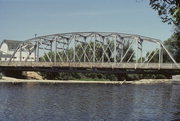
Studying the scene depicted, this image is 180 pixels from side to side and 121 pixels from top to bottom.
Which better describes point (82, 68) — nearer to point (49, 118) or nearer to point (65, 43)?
point (65, 43)

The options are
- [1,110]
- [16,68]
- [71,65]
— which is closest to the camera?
[1,110]

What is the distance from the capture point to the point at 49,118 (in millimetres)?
35750

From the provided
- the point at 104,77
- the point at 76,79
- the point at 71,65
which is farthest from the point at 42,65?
the point at 104,77

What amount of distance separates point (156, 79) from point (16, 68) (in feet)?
170

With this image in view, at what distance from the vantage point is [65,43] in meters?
140

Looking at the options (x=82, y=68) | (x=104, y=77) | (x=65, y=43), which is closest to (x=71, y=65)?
(x=82, y=68)

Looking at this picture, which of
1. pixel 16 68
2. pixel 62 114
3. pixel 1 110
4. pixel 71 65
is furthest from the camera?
pixel 16 68

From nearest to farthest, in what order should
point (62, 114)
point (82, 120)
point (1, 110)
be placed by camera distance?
point (82, 120) < point (62, 114) < point (1, 110)

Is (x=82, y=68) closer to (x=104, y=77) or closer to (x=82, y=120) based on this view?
(x=104, y=77)

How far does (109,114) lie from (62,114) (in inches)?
192

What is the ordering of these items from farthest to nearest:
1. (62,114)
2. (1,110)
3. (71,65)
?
(71,65), (1,110), (62,114)

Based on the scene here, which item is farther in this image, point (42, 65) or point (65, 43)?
point (65, 43)

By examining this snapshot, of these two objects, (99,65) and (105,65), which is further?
(99,65)

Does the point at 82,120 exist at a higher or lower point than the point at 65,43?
lower
